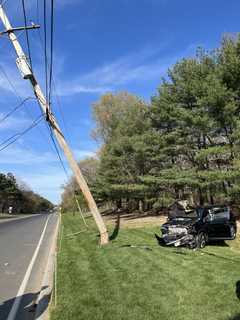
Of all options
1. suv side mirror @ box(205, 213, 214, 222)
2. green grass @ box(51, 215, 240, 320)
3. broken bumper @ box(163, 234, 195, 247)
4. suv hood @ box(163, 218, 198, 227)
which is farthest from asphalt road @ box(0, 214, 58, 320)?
suv side mirror @ box(205, 213, 214, 222)

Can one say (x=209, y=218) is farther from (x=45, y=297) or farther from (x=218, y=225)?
(x=45, y=297)

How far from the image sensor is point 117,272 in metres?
8.78

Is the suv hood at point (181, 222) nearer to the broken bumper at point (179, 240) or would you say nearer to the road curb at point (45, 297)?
the broken bumper at point (179, 240)

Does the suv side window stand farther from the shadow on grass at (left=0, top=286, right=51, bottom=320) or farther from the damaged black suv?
the shadow on grass at (left=0, top=286, right=51, bottom=320)

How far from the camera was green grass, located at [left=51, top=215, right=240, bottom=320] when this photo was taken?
5758 mm

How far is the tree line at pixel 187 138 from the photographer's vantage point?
22281 mm

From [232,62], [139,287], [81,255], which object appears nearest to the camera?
[139,287]

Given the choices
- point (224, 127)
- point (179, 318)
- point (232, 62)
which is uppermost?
point (232, 62)

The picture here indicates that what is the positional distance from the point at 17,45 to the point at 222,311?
11642 mm

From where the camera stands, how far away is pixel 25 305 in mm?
7066

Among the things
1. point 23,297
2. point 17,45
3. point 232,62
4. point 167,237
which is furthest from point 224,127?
point 23,297

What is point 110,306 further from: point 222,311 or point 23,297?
point 23,297

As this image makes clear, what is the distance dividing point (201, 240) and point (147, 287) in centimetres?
704

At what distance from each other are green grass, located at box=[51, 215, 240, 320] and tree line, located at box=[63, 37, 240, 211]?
37.0 ft
